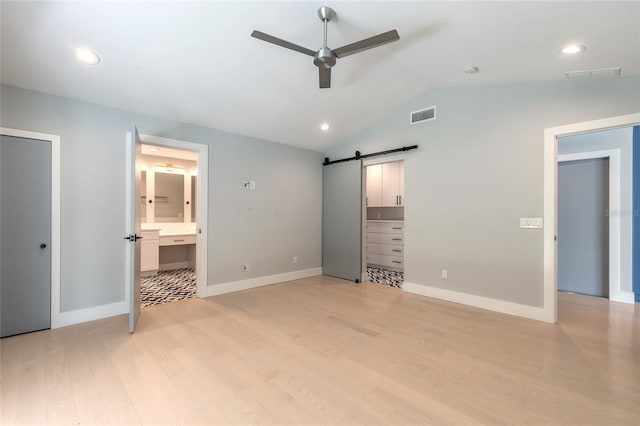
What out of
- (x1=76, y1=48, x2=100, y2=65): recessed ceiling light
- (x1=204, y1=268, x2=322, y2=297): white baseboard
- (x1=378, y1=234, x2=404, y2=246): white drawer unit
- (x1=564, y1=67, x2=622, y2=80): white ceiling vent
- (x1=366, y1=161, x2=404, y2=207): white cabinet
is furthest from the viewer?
(x1=366, y1=161, x2=404, y2=207): white cabinet

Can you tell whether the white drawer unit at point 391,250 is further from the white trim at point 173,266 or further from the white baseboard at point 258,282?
the white trim at point 173,266

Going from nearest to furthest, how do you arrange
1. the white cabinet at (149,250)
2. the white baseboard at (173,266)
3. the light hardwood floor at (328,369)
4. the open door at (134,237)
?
the light hardwood floor at (328,369) → the open door at (134,237) → the white cabinet at (149,250) → the white baseboard at (173,266)

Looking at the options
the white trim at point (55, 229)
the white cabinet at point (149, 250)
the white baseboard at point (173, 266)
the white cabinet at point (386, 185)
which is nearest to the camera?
the white trim at point (55, 229)

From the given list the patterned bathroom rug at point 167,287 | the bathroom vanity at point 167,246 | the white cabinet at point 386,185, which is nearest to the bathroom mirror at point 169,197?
the bathroom vanity at point 167,246

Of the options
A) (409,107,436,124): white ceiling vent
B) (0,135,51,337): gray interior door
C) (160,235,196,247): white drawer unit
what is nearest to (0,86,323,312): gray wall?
(0,135,51,337): gray interior door

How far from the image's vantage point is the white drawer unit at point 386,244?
5.95m

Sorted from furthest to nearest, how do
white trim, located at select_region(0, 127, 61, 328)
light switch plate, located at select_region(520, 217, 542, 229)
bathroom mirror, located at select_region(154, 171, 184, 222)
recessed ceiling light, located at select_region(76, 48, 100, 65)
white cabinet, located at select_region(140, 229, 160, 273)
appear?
bathroom mirror, located at select_region(154, 171, 184, 222) → white cabinet, located at select_region(140, 229, 160, 273) → light switch plate, located at select_region(520, 217, 542, 229) → white trim, located at select_region(0, 127, 61, 328) → recessed ceiling light, located at select_region(76, 48, 100, 65)

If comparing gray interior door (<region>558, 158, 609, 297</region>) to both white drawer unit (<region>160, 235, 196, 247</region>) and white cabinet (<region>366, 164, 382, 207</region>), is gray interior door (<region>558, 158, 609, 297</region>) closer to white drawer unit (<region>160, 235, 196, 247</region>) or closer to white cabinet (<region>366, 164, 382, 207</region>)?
white cabinet (<region>366, 164, 382, 207</region>)

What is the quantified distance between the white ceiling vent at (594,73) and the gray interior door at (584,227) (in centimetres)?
193

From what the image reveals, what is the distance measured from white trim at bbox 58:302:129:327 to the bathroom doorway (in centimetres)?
61

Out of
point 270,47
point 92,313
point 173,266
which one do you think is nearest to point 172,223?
point 173,266

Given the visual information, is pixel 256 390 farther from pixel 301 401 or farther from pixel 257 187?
pixel 257 187

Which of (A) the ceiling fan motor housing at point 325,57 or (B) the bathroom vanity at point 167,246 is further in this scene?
(B) the bathroom vanity at point 167,246

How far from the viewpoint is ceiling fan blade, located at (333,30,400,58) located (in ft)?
7.09
